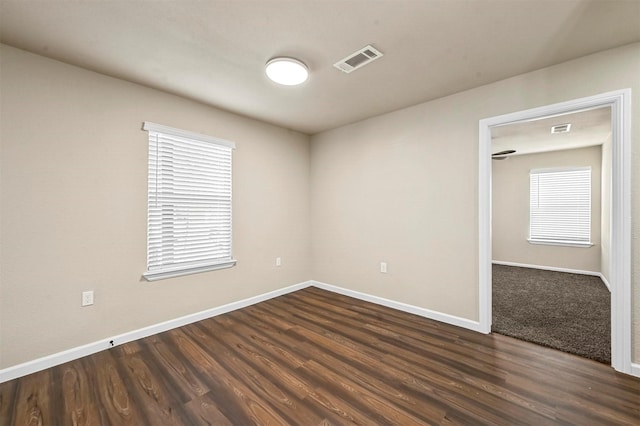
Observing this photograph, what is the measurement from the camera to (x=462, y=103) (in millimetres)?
2959

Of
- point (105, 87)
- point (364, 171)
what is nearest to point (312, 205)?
point (364, 171)

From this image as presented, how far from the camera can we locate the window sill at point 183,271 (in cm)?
281

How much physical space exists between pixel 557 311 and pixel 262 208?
4.11m

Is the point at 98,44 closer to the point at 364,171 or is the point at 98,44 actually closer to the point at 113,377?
the point at 113,377

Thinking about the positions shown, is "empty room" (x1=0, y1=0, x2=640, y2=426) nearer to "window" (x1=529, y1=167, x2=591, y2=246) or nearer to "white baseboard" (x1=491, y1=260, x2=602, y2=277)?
"white baseboard" (x1=491, y1=260, x2=602, y2=277)

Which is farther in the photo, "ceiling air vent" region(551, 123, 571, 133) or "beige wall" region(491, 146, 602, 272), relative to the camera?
"beige wall" region(491, 146, 602, 272)

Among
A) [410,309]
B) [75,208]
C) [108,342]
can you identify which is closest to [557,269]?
[410,309]

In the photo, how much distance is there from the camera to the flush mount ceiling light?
2258mm

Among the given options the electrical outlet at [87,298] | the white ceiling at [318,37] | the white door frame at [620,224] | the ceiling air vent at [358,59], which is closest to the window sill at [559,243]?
the white door frame at [620,224]

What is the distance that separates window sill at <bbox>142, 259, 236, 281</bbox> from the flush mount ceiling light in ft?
7.48

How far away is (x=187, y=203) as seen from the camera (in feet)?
10.2

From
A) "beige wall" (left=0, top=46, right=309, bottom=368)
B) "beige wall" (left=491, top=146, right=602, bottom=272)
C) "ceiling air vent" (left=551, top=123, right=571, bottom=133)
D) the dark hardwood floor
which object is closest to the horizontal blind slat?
"beige wall" (left=0, top=46, right=309, bottom=368)

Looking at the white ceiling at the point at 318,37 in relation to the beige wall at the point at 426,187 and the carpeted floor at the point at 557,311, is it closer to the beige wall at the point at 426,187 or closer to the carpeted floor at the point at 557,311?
the beige wall at the point at 426,187

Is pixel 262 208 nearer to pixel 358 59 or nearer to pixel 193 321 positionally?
pixel 193 321
